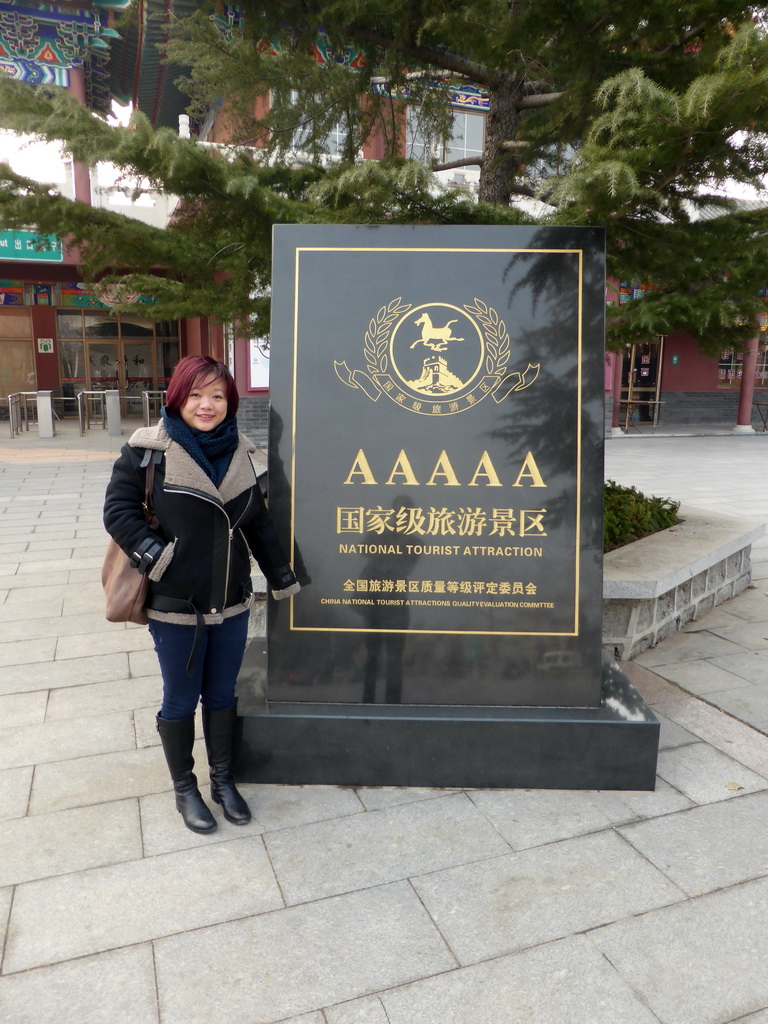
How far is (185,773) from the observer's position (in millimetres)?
2521

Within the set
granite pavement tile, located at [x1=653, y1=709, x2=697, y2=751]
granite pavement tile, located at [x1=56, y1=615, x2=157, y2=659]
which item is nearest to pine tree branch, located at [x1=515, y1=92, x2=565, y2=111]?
granite pavement tile, located at [x1=653, y1=709, x2=697, y2=751]

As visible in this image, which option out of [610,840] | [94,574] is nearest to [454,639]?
[610,840]

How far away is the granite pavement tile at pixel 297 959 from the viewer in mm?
1773

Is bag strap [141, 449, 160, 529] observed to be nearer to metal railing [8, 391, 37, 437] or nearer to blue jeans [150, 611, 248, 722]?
blue jeans [150, 611, 248, 722]

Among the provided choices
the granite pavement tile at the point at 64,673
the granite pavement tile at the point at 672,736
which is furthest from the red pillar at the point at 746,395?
the granite pavement tile at the point at 64,673

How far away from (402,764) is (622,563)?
1854 millimetres

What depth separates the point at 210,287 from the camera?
4758mm

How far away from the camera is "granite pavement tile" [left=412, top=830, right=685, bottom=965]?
200cm

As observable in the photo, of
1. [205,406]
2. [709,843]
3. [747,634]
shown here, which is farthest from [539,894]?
[747,634]

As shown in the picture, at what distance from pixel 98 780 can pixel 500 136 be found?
4373mm

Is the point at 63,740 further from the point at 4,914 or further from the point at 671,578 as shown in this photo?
the point at 671,578

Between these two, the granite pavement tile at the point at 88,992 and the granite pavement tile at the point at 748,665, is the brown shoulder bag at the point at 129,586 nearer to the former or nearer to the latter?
the granite pavement tile at the point at 88,992

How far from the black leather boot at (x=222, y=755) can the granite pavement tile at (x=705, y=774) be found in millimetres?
1556

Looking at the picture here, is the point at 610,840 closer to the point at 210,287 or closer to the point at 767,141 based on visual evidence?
the point at 767,141
